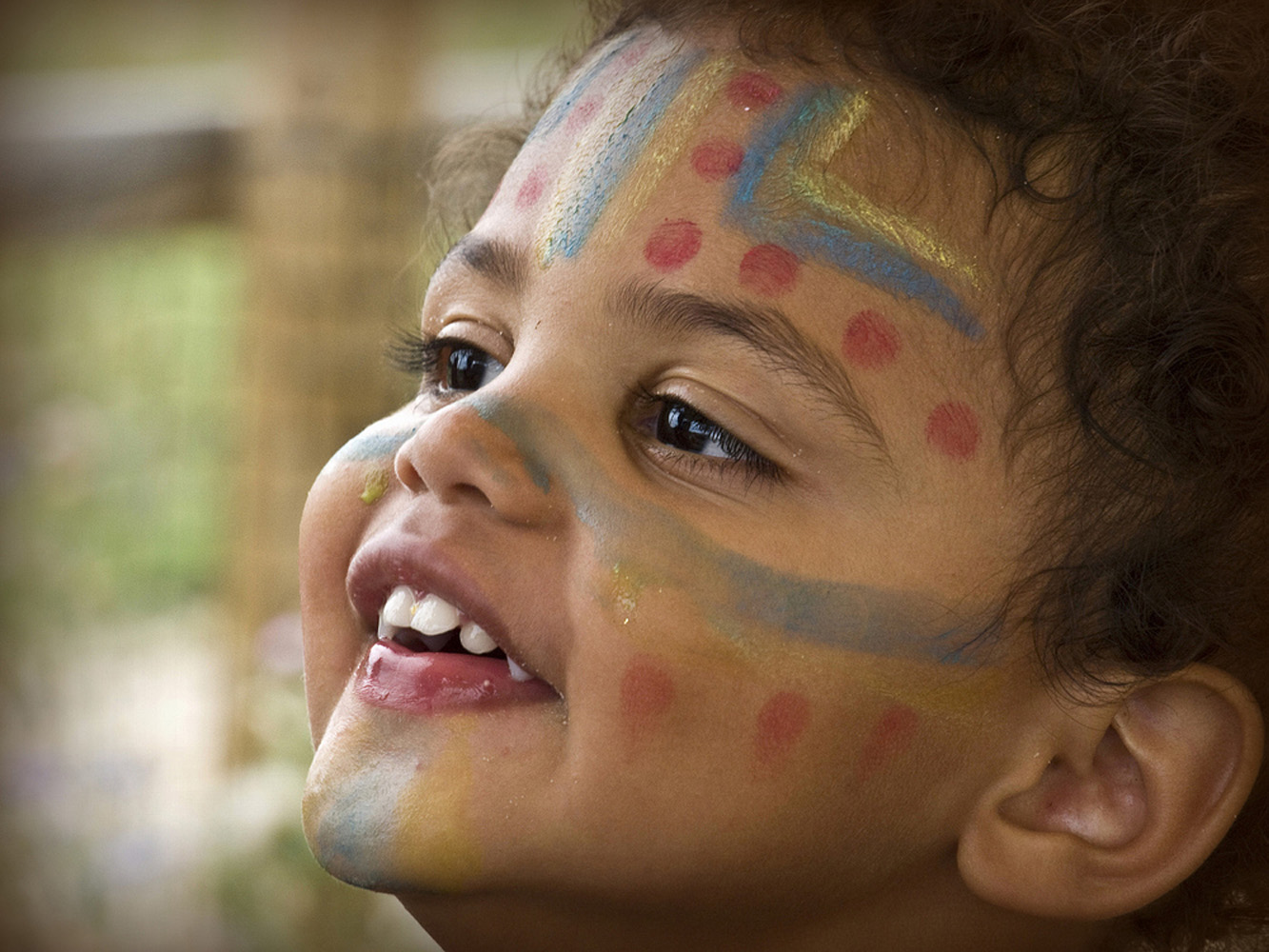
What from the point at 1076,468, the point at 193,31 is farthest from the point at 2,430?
the point at 1076,468

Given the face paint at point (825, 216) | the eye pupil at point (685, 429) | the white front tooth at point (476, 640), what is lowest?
the white front tooth at point (476, 640)

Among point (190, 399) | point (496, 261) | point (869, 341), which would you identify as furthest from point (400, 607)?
point (190, 399)

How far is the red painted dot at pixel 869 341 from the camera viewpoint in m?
1.04

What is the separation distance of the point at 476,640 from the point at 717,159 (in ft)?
1.40

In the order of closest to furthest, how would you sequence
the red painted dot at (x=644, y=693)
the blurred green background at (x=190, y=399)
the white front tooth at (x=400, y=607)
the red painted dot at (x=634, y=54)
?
the red painted dot at (x=644, y=693), the white front tooth at (x=400, y=607), the red painted dot at (x=634, y=54), the blurred green background at (x=190, y=399)

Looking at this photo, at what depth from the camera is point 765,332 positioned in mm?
1040

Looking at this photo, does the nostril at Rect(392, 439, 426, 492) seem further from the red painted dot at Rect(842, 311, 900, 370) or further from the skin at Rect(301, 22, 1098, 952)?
the red painted dot at Rect(842, 311, 900, 370)

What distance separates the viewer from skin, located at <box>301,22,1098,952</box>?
3.27 feet

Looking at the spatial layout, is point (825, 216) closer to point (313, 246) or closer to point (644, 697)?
point (644, 697)

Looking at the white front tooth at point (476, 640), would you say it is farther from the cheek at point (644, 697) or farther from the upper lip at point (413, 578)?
the cheek at point (644, 697)

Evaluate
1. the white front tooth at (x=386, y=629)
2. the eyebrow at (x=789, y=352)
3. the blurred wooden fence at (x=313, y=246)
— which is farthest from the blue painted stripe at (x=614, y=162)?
the blurred wooden fence at (x=313, y=246)

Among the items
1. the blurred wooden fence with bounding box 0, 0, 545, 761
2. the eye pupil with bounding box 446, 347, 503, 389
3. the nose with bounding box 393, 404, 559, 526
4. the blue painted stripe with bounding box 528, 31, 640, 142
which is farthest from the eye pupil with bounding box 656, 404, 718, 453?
the blurred wooden fence with bounding box 0, 0, 545, 761

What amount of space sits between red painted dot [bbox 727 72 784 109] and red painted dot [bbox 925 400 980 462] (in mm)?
289

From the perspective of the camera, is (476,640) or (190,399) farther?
(190,399)
